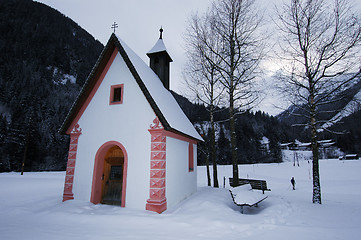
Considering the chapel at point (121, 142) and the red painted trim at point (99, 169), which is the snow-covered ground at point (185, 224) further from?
the chapel at point (121, 142)

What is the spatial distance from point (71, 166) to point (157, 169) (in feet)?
15.3

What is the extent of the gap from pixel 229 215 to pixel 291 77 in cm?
763

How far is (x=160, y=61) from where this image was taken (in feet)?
46.0

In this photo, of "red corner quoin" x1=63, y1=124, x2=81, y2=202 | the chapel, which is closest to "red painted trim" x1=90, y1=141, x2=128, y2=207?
the chapel

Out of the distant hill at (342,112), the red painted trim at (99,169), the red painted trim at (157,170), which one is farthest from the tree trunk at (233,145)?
the red painted trim at (99,169)

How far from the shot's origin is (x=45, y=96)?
7200cm

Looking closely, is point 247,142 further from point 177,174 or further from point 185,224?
point 185,224

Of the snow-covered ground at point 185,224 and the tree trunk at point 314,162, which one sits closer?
the snow-covered ground at point 185,224

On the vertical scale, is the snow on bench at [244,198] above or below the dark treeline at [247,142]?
below

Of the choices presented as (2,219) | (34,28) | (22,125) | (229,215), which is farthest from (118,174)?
(34,28)

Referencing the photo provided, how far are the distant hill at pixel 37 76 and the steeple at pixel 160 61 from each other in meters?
29.1

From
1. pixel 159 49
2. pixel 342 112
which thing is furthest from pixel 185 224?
pixel 159 49

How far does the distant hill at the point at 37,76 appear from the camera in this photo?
1330 inches

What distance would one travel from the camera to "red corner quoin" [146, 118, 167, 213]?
726cm
